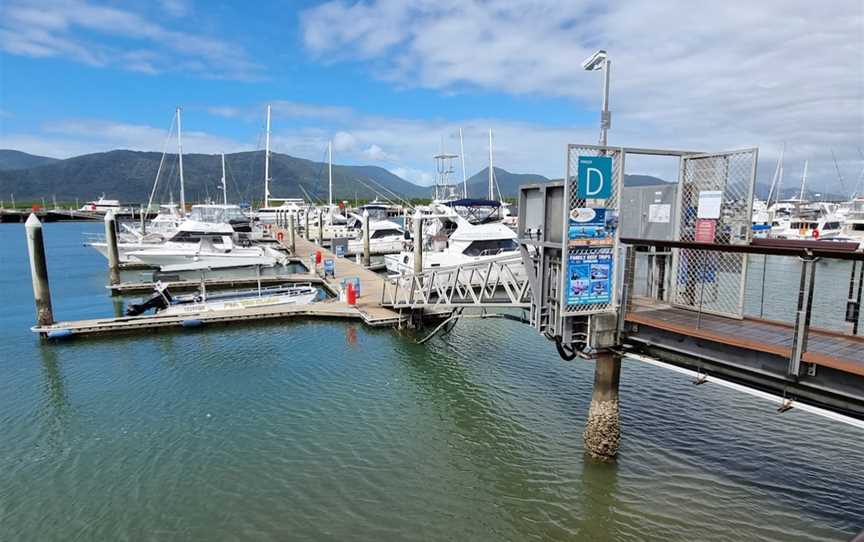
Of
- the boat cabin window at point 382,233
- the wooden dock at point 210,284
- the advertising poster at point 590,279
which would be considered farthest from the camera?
the boat cabin window at point 382,233

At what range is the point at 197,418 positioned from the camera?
467 inches

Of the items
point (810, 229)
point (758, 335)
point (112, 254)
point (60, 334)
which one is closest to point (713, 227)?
point (758, 335)

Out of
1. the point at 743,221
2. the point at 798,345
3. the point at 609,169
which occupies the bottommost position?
the point at 798,345

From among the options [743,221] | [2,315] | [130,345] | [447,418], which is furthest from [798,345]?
[2,315]

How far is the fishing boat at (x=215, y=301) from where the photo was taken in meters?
20.6

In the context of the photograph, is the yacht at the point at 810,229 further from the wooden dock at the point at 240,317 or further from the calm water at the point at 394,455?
the calm water at the point at 394,455

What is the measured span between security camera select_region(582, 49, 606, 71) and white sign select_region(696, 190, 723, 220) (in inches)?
138

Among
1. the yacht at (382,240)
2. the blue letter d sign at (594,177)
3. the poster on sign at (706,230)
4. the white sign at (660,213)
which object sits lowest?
the yacht at (382,240)

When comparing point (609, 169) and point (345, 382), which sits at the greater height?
point (609, 169)

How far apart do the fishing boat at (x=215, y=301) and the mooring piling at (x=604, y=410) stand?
15.6 m

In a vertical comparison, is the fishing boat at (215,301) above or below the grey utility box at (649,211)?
below

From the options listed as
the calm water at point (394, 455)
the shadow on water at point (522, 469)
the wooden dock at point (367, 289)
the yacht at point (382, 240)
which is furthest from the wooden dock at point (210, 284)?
the shadow on water at point (522, 469)

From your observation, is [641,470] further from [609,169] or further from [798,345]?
[609,169]

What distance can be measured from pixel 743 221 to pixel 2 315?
28766 mm
